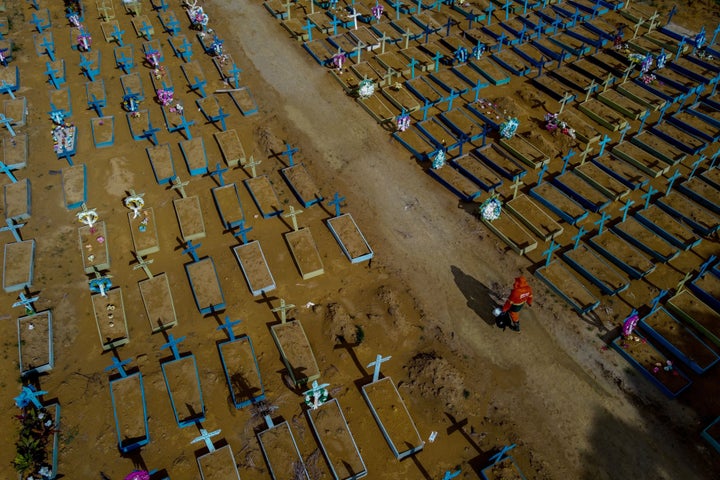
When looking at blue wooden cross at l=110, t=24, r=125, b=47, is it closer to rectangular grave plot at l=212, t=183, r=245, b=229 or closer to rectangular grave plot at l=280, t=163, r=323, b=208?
rectangular grave plot at l=212, t=183, r=245, b=229

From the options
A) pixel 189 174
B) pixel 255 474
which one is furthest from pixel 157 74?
pixel 255 474

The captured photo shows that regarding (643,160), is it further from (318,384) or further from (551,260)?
(318,384)

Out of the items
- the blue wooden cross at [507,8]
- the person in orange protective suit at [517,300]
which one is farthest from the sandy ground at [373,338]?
the blue wooden cross at [507,8]

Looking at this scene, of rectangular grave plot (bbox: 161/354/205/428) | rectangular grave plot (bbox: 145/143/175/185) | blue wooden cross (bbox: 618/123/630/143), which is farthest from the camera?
blue wooden cross (bbox: 618/123/630/143)

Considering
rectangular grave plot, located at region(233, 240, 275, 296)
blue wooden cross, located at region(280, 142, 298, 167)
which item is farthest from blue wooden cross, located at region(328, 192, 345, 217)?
rectangular grave plot, located at region(233, 240, 275, 296)

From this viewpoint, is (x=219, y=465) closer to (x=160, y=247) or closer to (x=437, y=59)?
(x=160, y=247)

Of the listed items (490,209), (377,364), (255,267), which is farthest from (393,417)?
(490,209)
